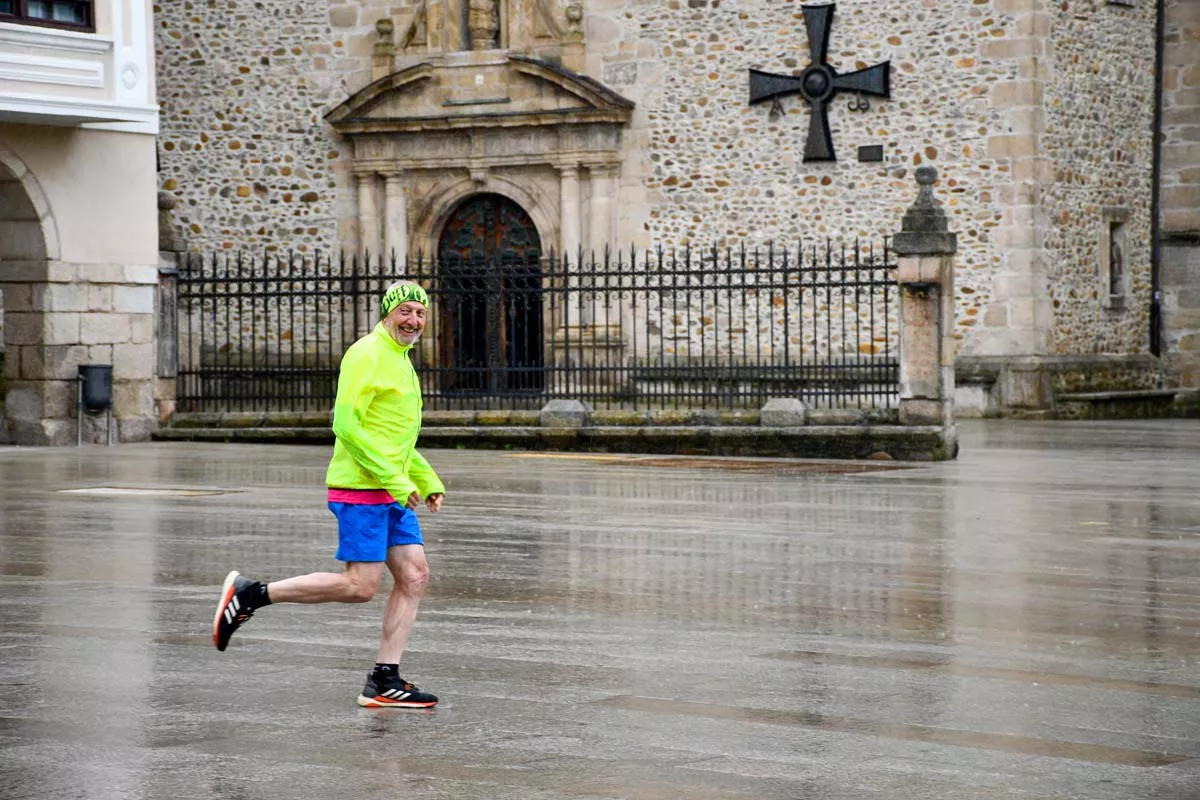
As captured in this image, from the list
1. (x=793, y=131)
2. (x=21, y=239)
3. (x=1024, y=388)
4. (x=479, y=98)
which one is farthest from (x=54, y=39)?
(x=1024, y=388)

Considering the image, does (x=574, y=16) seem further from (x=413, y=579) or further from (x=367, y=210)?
(x=413, y=579)

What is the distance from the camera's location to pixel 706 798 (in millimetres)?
5867

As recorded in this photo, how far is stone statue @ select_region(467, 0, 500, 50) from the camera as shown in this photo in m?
29.3

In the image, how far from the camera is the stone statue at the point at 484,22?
2933 cm

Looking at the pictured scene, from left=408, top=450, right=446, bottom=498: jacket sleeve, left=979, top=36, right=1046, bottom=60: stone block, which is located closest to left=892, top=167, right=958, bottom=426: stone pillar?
left=979, top=36, right=1046, bottom=60: stone block

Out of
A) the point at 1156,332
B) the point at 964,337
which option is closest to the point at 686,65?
the point at 964,337

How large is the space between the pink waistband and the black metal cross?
2061 centimetres

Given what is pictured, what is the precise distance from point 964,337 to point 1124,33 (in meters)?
5.20

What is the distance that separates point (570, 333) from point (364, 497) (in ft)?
68.8

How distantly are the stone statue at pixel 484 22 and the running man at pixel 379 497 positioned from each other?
22191 mm

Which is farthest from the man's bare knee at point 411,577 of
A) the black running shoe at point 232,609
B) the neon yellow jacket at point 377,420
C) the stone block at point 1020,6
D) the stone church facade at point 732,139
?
the stone block at point 1020,6

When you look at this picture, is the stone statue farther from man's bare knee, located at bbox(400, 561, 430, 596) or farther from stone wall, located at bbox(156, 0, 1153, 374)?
man's bare knee, located at bbox(400, 561, 430, 596)

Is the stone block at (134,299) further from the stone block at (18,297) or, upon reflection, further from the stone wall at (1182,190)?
the stone wall at (1182,190)

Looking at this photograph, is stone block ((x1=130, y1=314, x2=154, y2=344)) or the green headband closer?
the green headband
